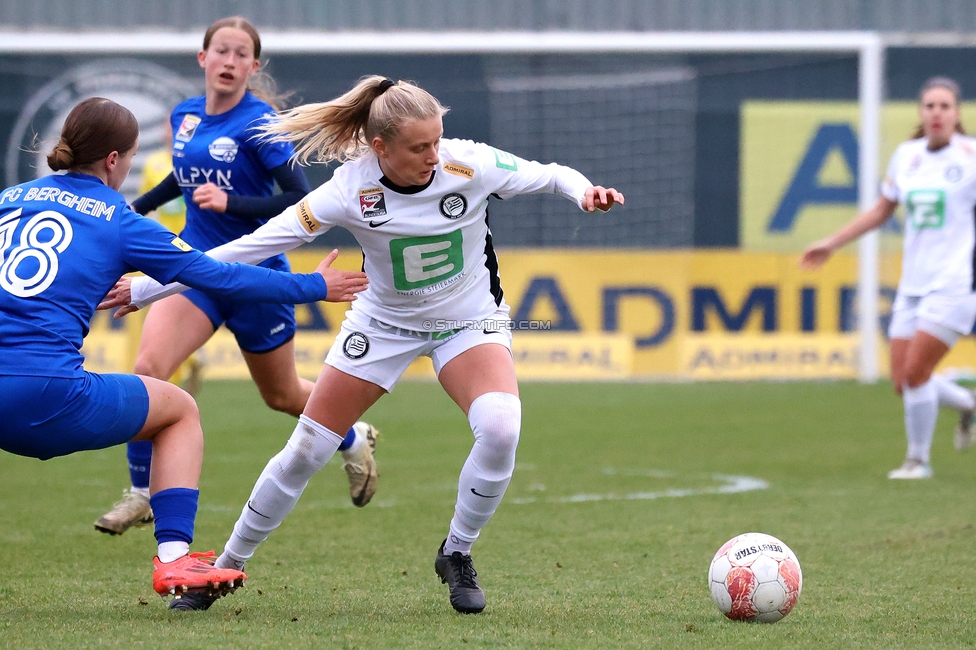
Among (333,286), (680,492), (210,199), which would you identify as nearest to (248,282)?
(333,286)

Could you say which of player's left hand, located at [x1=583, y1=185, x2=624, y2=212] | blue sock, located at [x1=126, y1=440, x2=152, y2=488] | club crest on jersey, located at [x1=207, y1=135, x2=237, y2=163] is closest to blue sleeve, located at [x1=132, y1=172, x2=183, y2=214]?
club crest on jersey, located at [x1=207, y1=135, x2=237, y2=163]

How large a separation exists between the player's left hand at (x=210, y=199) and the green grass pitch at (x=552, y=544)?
57.5 inches

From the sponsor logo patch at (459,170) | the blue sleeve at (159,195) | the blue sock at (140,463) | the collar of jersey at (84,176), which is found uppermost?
the collar of jersey at (84,176)

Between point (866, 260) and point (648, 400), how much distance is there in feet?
11.0

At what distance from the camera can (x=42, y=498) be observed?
24.7 ft

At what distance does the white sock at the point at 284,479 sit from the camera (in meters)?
4.65

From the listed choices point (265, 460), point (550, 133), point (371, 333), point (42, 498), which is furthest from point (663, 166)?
point (371, 333)

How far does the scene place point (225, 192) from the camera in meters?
6.07

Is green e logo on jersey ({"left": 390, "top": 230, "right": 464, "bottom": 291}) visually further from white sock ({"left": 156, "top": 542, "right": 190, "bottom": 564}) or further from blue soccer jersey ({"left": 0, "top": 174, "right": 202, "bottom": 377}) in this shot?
Answer: white sock ({"left": 156, "top": 542, "right": 190, "bottom": 564})

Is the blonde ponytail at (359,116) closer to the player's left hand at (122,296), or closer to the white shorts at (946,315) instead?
the player's left hand at (122,296)

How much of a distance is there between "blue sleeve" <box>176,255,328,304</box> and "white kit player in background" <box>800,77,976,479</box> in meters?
4.58

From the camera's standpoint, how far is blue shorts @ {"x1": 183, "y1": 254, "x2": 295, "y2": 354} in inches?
240

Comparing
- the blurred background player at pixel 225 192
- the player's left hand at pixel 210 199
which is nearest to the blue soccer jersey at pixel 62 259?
the player's left hand at pixel 210 199

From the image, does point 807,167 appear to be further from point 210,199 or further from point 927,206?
point 210,199
